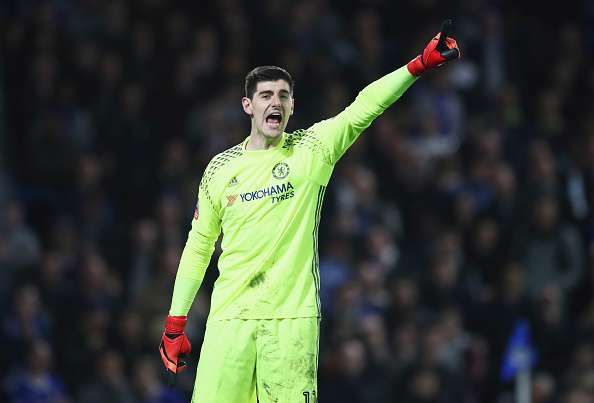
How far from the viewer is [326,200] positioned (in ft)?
40.4

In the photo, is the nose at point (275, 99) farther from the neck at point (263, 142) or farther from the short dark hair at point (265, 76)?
the neck at point (263, 142)

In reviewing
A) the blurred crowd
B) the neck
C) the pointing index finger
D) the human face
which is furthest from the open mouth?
the blurred crowd

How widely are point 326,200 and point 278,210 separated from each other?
541 cm

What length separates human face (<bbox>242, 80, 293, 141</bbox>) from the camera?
696 centimetres

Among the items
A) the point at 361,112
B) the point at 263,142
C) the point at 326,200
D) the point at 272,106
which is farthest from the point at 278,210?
the point at 326,200

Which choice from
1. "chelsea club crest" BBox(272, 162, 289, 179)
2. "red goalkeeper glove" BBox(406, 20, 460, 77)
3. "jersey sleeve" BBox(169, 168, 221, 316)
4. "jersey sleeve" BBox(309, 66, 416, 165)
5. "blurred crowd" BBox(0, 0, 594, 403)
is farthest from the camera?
"blurred crowd" BBox(0, 0, 594, 403)

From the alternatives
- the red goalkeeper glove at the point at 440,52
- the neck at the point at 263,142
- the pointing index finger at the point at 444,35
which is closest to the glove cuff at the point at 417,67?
the red goalkeeper glove at the point at 440,52

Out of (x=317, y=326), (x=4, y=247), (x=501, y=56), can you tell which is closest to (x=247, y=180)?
(x=317, y=326)

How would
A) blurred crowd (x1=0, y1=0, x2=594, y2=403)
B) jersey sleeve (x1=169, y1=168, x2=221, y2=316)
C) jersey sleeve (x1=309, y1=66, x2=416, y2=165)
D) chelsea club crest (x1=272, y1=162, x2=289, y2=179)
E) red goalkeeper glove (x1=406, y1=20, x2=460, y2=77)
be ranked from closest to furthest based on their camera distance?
red goalkeeper glove (x1=406, y1=20, x2=460, y2=77), jersey sleeve (x1=309, y1=66, x2=416, y2=165), chelsea club crest (x1=272, y1=162, x2=289, y2=179), jersey sleeve (x1=169, y1=168, x2=221, y2=316), blurred crowd (x1=0, y1=0, x2=594, y2=403)

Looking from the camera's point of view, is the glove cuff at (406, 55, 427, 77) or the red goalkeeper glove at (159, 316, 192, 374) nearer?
the glove cuff at (406, 55, 427, 77)

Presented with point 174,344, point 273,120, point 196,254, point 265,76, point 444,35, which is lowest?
point 174,344

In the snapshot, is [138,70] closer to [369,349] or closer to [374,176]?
[374,176]

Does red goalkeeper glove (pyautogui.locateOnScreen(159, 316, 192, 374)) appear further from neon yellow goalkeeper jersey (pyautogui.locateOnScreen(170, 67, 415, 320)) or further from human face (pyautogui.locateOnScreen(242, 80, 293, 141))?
human face (pyautogui.locateOnScreen(242, 80, 293, 141))

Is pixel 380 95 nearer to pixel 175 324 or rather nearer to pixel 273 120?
pixel 273 120
